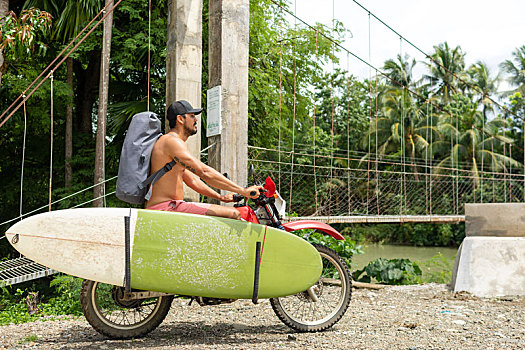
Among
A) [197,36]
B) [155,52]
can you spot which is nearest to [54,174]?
[155,52]

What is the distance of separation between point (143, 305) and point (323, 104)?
19.0 metres

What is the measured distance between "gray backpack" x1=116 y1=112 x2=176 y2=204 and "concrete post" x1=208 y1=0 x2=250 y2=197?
119cm

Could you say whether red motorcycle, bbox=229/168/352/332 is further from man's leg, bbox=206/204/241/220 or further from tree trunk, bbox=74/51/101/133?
tree trunk, bbox=74/51/101/133

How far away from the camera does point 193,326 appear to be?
3070mm

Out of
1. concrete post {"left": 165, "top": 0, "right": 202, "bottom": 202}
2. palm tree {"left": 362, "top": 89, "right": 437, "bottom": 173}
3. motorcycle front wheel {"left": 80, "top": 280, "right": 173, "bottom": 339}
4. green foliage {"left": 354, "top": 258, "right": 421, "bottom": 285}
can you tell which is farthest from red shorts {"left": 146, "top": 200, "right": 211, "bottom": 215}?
palm tree {"left": 362, "top": 89, "right": 437, "bottom": 173}

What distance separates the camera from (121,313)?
113 inches

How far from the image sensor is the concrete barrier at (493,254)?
419 centimetres

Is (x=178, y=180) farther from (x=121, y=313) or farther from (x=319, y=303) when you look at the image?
(x=319, y=303)

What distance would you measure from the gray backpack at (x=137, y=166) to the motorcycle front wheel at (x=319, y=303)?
2.92ft

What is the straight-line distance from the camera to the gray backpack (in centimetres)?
259

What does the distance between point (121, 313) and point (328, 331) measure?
112cm

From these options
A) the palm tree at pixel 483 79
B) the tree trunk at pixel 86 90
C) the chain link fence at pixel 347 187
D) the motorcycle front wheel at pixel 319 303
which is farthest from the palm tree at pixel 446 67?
the motorcycle front wheel at pixel 319 303

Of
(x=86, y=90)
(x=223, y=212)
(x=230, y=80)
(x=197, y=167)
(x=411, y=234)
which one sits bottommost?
(x=411, y=234)

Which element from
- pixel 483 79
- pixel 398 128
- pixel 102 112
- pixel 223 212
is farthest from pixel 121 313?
pixel 483 79
